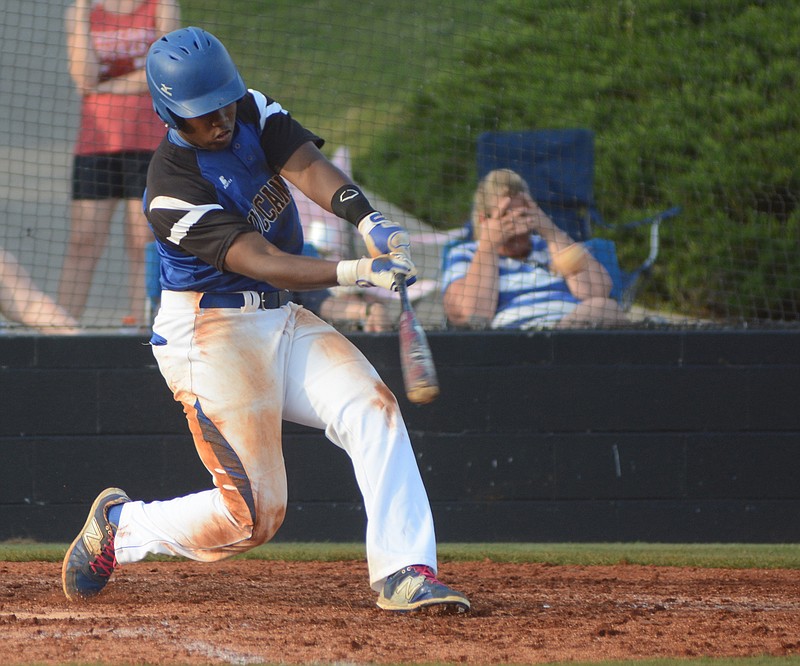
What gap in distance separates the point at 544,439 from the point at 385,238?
7.39 feet

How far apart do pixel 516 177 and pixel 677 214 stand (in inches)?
58.6

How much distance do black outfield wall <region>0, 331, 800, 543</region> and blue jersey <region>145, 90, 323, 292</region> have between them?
1.77 metres

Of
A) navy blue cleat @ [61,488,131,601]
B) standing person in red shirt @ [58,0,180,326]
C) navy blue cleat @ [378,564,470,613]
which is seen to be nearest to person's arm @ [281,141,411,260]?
navy blue cleat @ [378,564,470,613]

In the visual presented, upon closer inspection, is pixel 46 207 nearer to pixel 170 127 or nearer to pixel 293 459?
pixel 293 459

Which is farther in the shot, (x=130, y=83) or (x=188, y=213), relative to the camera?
(x=130, y=83)

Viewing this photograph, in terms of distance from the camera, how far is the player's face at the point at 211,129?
11.8 feet

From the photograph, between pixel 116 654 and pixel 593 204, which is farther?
pixel 593 204

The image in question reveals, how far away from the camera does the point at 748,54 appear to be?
6.38 meters

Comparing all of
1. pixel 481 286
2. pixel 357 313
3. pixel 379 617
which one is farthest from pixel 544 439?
pixel 379 617

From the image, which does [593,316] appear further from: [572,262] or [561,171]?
[561,171]

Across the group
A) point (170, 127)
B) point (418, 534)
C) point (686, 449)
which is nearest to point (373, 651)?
point (418, 534)

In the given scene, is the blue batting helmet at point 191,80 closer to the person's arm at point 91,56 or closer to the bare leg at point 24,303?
the person's arm at point 91,56

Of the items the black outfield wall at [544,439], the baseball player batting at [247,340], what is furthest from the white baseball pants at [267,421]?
the black outfield wall at [544,439]

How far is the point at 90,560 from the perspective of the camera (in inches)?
159
